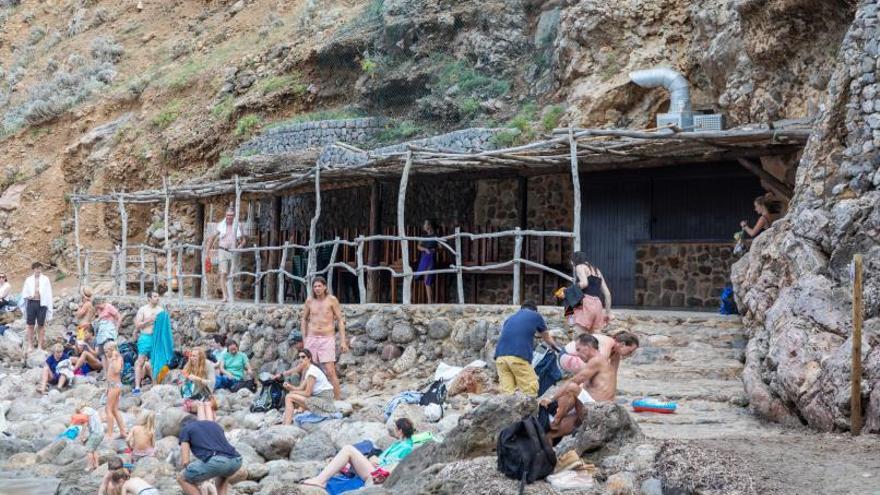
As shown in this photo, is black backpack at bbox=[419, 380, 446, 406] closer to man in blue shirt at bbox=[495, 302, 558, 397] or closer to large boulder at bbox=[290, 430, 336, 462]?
large boulder at bbox=[290, 430, 336, 462]

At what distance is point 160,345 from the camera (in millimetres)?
17578

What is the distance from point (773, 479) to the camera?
800cm

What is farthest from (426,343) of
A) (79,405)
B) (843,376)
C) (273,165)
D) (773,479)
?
(273,165)

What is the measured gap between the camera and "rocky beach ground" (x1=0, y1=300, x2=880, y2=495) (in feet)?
27.0

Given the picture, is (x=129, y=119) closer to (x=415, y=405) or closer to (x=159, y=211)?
(x=159, y=211)

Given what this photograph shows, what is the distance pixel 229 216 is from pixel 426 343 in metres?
6.09

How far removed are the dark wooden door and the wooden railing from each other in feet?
1.84

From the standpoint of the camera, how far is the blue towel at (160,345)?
17.4m

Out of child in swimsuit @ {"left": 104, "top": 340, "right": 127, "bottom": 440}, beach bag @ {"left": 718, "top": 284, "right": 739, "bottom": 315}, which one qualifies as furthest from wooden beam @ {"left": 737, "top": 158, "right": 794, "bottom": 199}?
child in swimsuit @ {"left": 104, "top": 340, "right": 127, "bottom": 440}

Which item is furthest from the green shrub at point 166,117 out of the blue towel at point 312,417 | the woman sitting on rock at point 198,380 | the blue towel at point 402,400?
the blue towel at point 402,400

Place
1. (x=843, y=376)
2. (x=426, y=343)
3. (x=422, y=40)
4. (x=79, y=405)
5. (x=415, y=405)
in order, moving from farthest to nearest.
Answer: (x=422, y=40)
(x=79, y=405)
(x=426, y=343)
(x=415, y=405)
(x=843, y=376)

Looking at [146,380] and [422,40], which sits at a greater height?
[422,40]

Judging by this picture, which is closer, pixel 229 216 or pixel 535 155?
pixel 535 155

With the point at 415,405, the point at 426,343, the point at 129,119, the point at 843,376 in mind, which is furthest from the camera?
the point at 129,119
